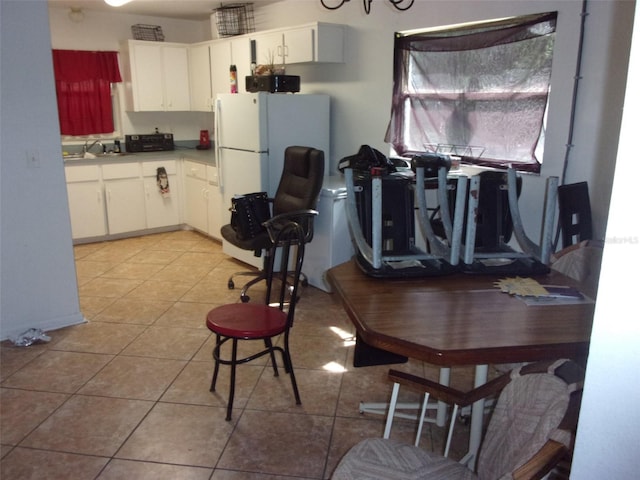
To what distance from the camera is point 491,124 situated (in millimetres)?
3535

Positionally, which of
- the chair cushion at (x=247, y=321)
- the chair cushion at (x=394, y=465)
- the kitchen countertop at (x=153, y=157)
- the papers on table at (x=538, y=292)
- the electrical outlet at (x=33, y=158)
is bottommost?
the chair cushion at (x=394, y=465)

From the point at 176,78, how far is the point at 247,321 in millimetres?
4260

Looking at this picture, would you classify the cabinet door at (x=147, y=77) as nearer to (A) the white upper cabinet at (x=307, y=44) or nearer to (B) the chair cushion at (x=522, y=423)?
(A) the white upper cabinet at (x=307, y=44)

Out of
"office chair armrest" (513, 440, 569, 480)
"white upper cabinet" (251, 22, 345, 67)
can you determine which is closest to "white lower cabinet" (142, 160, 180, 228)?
"white upper cabinet" (251, 22, 345, 67)

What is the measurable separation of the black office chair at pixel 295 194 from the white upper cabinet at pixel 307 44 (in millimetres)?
970

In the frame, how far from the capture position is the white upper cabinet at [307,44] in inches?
167

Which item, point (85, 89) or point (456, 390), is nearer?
point (456, 390)

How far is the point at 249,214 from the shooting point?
3830mm

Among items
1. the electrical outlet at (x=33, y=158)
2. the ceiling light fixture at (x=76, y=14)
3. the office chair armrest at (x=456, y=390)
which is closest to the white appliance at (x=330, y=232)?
the electrical outlet at (x=33, y=158)

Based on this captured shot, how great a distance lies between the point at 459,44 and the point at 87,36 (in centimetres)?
404

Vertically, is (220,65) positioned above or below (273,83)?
above

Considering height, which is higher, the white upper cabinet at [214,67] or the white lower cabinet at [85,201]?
the white upper cabinet at [214,67]

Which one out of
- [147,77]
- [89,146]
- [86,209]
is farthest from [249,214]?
[89,146]

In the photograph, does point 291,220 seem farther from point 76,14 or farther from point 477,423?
point 76,14
